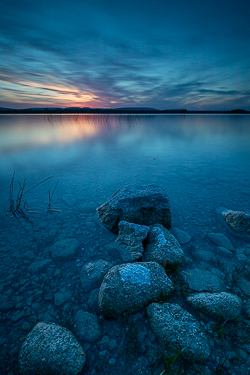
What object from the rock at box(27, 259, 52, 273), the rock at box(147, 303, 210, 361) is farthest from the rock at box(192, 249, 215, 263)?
the rock at box(27, 259, 52, 273)

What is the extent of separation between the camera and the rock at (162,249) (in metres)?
2.81

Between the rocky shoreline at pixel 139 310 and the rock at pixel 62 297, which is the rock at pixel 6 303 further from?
the rock at pixel 62 297

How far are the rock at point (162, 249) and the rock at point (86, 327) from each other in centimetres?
124

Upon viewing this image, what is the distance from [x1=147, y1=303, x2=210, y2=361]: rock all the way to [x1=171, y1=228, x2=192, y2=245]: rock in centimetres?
162

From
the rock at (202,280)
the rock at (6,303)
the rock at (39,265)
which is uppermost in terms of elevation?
the rock at (202,280)

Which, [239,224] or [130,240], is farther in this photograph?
[239,224]

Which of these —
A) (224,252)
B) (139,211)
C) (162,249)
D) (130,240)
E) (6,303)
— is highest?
(139,211)

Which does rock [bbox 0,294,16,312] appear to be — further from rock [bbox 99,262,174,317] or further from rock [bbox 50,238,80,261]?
rock [bbox 99,262,174,317]

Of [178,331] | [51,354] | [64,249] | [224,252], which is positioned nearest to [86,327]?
[51,354]

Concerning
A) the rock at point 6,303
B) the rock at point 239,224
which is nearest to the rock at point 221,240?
the rock at point 239,224

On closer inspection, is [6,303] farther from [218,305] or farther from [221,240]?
[221,240]

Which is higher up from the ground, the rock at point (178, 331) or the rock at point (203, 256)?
the rock at point (178, 331)

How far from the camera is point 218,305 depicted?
2.11 meters

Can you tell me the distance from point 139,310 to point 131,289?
0.29m
